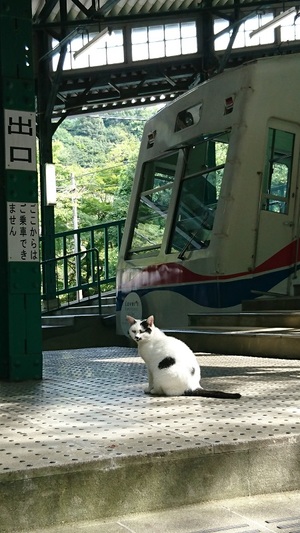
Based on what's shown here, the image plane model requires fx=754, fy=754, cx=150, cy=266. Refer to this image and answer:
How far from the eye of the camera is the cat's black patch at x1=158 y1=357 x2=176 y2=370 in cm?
423

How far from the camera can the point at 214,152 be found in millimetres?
8773

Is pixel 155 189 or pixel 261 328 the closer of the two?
pixel 261 328

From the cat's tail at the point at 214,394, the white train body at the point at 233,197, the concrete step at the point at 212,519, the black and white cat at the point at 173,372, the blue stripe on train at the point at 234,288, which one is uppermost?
the white train body at the point at 233,197

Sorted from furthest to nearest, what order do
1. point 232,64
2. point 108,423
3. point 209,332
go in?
point 232,64
point 209,332
point 108,423

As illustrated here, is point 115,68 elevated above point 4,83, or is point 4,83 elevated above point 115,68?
point 115,68

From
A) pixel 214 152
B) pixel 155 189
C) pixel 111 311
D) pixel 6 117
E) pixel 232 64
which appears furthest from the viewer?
pixel 232 64

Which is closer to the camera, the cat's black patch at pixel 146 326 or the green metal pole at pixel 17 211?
the cat's black patch at pixel 146 326

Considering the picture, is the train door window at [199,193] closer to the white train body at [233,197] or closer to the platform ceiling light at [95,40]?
the white train body at [233,197]

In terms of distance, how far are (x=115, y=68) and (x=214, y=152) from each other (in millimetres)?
8713

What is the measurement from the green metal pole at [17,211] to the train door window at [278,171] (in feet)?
12.1

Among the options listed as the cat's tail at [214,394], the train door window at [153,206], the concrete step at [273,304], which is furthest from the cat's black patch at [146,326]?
the train door window at [153,206]

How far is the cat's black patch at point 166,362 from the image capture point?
4234 millimetres

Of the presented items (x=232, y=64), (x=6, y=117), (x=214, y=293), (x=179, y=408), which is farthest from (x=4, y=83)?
(x=232, y=64)

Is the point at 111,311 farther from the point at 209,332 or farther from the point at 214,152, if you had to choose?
the point at 209,332
